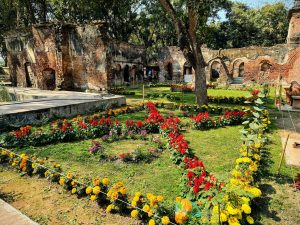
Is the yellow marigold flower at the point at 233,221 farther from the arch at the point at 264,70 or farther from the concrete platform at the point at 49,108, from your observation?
the arch at the point at 264,70

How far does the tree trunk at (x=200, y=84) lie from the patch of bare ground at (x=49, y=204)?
8.51m

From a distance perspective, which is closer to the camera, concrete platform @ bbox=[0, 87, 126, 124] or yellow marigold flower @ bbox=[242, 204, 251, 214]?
yellow marigold flower @ bbox=[242, 204, 251, 214]

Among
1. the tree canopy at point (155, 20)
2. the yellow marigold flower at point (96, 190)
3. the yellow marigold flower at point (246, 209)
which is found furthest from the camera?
the tree canopy at point (155, 20)

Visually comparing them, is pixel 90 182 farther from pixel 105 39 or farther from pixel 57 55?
pixel 57 55

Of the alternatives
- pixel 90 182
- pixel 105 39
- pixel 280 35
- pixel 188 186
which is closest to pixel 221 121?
pixel 188 186

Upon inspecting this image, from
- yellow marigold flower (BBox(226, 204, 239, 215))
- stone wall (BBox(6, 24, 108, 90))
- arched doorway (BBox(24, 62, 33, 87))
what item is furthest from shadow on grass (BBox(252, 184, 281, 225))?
arched doorway (BBox(24, 62, 33, 87))

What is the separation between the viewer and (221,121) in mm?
8922

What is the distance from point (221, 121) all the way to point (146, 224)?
6.24 meters

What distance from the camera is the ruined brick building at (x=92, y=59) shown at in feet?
52.5

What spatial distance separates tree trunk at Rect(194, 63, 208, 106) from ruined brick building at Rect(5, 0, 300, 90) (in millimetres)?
1505

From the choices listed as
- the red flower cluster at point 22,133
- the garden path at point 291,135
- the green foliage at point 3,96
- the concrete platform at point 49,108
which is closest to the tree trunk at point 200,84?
the garden path at point 291,135

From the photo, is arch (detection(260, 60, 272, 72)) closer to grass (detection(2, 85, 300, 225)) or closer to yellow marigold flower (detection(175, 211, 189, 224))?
grass (detection(2, 85, 300, 225))

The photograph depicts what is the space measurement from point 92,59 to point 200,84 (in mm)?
7972

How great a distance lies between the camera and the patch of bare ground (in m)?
3.57
